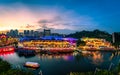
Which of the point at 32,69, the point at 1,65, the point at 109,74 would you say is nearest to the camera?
the point at 109,74

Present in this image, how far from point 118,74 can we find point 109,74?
161 centimetres

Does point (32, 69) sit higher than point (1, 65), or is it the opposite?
point (1, 65)

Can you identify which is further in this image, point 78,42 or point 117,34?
point 117,34

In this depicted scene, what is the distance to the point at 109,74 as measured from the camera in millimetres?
16562

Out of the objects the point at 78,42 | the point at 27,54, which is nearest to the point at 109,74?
the point at 27,54

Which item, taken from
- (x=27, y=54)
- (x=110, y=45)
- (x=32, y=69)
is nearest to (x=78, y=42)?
(x=110, y=45)

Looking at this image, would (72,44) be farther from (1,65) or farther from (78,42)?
(1,65)

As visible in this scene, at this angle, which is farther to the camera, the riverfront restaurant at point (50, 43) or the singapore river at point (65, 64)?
the riverfront restaurant at point (50, 43)

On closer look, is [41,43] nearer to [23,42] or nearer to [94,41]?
[23,42]

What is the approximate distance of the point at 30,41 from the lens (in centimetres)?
11350

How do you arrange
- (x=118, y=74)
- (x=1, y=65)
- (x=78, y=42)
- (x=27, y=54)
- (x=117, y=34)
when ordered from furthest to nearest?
1. (x=117, y=34)
2. (x=78, y=42)
3. (x=27, y=54)
4. (x=1, y=65)
5. (x=118, y=74)

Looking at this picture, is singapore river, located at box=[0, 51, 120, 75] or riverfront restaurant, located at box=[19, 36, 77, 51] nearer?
singapore river, located at box=[0, 51, 120, 75]

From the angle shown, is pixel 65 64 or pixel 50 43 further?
pixel 50 43

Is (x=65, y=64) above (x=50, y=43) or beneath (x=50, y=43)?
beneath
